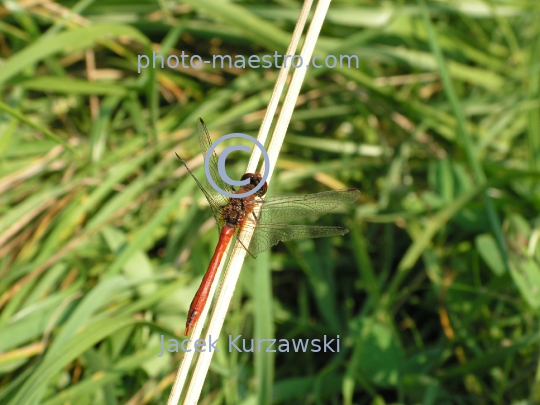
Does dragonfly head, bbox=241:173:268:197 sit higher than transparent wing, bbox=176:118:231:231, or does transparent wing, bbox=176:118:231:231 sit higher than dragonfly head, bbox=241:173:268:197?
transparent wing, bbox=176:118:231:231

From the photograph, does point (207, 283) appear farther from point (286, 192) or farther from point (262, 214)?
point (286, 192)

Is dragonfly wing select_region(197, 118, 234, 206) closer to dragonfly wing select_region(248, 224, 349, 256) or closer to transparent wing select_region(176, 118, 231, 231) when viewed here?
transparent wing select_region(176, 118, 231, 231)

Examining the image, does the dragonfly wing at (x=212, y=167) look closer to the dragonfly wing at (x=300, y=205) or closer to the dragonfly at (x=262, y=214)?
the dragonfly at (x=262, y=214)

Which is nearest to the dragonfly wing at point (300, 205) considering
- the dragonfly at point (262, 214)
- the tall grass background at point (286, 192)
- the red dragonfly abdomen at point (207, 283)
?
the dragonfly at point (262, 214)

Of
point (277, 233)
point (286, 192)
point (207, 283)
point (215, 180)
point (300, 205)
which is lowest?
point (207, 283)

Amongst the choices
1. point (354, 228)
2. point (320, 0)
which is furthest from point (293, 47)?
point (354, 228)

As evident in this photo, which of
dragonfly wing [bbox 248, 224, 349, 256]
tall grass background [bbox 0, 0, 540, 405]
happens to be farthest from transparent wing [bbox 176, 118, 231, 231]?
tall grass background [bbox 0, 0, 540, 405]

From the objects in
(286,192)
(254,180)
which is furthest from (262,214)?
(286,192)
